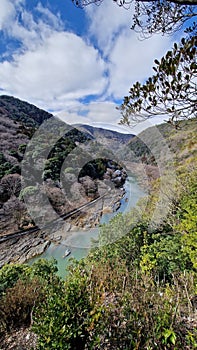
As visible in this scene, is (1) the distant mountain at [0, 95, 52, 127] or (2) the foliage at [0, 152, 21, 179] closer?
(2) the foliage at [0, 152, 21, 179]

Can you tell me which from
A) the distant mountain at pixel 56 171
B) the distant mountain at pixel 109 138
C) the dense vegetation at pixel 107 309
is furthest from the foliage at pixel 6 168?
the dense vegetation at pixel 107 309

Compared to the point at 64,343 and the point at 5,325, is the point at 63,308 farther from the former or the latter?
the point at 5,325

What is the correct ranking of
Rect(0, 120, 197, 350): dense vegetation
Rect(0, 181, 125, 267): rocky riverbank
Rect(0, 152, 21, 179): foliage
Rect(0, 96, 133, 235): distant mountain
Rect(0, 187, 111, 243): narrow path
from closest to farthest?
Rect(0, 120, 197, 350): dense vegetation, Rect(0, 181, 125, 267): rocky riverbank, Rect(0, 187, 111, 243): narrow path, Rect(0, 96, 133, 235): distant mountain, Rect(0, 152, 21, 179): foliage

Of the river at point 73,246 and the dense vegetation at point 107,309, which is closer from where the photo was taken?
the dense vegetation at point 107,309

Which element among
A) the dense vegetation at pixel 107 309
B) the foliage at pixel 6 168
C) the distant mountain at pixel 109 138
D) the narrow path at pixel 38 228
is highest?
the distant mountain at pixel 109 138

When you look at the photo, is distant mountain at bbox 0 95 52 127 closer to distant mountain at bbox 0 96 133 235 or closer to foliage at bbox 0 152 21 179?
distant mountain at bbox 0 96 133 235

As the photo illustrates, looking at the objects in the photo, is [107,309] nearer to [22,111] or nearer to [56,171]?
[56,171]

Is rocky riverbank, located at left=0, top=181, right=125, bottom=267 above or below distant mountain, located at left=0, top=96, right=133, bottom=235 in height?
below

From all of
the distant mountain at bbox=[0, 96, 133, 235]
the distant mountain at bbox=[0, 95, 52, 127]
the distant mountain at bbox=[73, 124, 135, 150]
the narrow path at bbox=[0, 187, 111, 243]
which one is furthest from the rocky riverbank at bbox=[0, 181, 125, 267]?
the distant mountain at bbox=[0, 95, 52, 127]

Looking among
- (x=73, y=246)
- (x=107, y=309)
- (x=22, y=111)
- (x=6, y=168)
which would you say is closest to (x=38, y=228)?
(x=73, y=246)

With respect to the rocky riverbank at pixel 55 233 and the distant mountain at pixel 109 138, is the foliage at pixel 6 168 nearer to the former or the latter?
the rocky riverbank at pixel 55 233

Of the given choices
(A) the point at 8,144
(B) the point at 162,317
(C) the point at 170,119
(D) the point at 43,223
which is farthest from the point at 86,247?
(A) the point at 8,144
